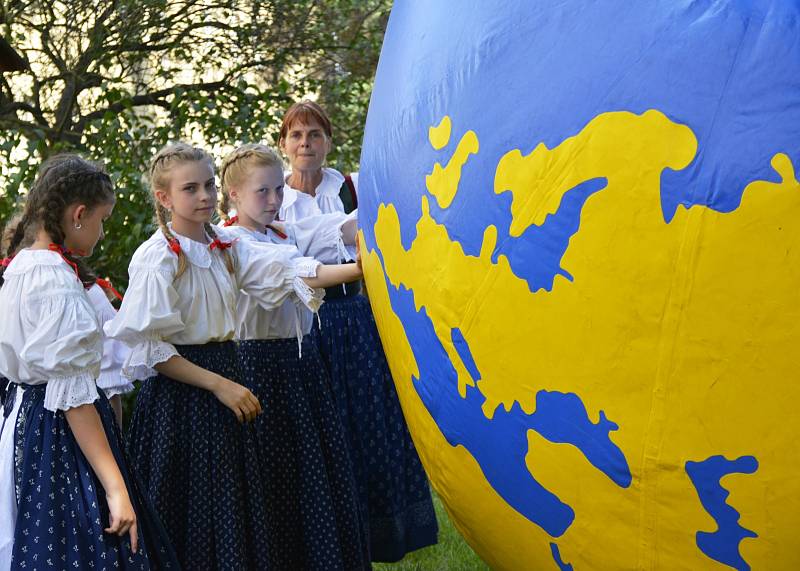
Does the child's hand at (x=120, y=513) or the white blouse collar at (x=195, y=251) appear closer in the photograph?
the child's hand at (x=120, y=513)

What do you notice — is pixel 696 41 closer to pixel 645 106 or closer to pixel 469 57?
pixel 645 106

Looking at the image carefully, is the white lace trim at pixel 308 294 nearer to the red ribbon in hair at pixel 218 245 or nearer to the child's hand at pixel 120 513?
the red ribbon in hair at pixel 218 245

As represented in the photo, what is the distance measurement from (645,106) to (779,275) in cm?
47

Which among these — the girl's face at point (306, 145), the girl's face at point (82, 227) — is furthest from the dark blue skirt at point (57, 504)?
the girl's face at point (306, 145)

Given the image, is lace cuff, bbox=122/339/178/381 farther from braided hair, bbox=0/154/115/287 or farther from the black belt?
the black belt

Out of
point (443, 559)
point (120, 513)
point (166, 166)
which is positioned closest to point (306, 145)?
point (166, 166)

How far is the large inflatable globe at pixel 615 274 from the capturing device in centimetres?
248

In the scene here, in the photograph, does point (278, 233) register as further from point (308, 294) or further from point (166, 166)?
point (166, 166)

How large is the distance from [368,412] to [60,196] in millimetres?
1933

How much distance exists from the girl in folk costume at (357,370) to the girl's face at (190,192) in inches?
35.9

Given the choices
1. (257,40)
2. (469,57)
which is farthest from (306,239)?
(257,40)

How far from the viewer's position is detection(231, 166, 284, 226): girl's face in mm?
4254

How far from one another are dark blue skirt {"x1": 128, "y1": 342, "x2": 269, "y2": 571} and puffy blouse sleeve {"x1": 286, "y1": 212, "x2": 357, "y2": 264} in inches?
32.7

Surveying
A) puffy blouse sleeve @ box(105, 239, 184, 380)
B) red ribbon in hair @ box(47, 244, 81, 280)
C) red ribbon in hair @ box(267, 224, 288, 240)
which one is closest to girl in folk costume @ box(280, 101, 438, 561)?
red ribbon in hair @ box(267, 224, 288, 240)
